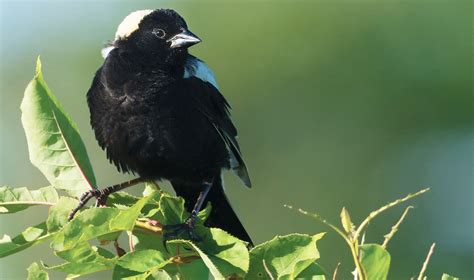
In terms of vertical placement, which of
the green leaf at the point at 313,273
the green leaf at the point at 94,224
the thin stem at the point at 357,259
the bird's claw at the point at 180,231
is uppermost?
the thin stem at the point at 357,259

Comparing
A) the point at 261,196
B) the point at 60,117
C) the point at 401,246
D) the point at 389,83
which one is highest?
the point at 60,117

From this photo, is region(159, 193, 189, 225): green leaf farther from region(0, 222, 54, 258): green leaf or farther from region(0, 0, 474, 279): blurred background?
region(0, 0, 474, 279): blurred background

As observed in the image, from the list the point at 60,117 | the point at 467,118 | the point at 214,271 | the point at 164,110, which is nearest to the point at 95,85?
the point at 164,110

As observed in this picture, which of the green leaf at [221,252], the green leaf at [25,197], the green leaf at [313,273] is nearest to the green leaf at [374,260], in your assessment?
the green leaf at [313,273]

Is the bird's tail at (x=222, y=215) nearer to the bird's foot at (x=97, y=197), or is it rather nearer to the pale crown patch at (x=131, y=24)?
the pale crown patch at (x=131, y=24)

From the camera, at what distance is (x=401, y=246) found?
37.5ft

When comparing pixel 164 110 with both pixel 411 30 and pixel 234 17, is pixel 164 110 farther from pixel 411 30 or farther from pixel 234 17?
pixel 411 30

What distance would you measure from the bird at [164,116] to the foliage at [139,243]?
1171 mm

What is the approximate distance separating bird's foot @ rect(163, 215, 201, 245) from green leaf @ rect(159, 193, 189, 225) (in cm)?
2

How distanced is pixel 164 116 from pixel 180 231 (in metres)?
1.42

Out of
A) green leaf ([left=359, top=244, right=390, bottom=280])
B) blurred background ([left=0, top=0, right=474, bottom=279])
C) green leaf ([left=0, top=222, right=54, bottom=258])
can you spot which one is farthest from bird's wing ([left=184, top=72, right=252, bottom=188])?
blurred background ([left=0, top=0, right=474, bottom=279])

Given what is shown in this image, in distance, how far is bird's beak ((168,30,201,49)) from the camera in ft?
12.3

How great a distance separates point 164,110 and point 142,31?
49 centimetres

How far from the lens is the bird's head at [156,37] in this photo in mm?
3764
